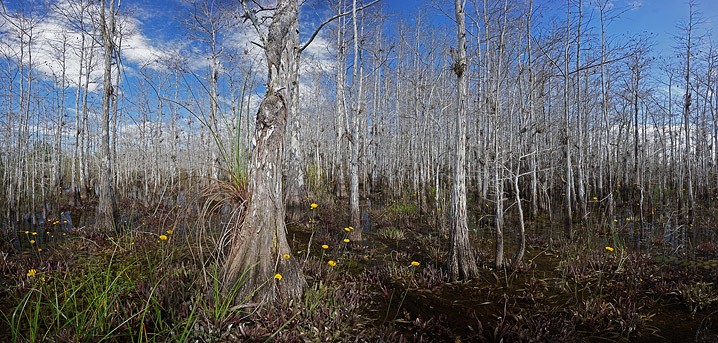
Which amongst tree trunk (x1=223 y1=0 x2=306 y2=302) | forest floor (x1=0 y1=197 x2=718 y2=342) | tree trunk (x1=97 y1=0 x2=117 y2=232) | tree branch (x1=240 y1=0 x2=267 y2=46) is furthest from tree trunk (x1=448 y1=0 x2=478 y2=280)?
tree trunk (x1=97 y1=0 x2=117 y2=232)

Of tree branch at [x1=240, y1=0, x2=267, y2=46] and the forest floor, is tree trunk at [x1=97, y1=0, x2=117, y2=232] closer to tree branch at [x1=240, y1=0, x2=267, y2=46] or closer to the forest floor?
the forest floor

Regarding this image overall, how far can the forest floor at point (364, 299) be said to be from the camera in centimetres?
248

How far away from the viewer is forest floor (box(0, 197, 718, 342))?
2.48 m

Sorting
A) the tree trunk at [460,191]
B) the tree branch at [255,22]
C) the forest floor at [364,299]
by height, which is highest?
the tree branch at [255,22]

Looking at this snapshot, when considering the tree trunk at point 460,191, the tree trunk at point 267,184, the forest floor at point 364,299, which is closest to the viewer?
the forest floor at point 364,299

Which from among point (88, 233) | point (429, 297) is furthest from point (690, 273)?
point (88, 233)

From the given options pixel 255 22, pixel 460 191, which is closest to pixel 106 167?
pixel 255 22

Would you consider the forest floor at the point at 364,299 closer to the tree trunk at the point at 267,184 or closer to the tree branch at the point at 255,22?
the tree trunk at the point at 267,184

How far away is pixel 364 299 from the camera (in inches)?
143

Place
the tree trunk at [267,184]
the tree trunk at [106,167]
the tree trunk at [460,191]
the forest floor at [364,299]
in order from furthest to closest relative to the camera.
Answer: the tree trunk at [106,167] < the tree trunk at [460,191] < the tree trunk at [267,184] < the forest floor at [364,299]

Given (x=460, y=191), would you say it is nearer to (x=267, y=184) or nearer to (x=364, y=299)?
(x=364, y=299)

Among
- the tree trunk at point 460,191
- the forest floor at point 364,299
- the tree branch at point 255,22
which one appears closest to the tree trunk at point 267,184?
the tree branch at point 255,22

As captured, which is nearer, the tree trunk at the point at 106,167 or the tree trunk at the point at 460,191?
the tree trunk at the point at 460,191

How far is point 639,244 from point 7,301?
1149 centimetres
